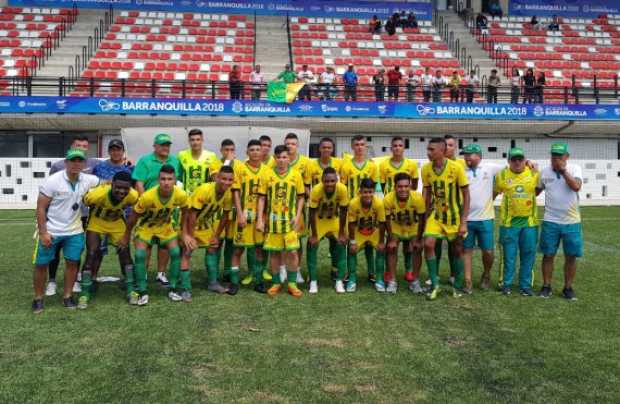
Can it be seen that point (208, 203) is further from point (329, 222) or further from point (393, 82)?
point (393, 82)

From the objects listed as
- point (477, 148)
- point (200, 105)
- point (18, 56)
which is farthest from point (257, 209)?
point (18, 56)

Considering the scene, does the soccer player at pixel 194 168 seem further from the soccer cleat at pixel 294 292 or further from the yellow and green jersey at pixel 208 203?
the soccer cleat at pixel 294 292

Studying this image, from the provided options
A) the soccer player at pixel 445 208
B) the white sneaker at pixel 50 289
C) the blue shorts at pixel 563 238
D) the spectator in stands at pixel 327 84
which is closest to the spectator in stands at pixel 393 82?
the spectator in stands at pixel 327 84

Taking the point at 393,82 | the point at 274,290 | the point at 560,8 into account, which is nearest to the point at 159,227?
the point at 274,290

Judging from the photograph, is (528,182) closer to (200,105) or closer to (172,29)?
(200,105)

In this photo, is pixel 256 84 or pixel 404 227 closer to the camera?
pixel 404 227

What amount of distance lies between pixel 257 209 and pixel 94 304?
2002mm

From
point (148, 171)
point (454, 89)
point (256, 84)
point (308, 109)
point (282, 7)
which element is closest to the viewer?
point (148, 171)

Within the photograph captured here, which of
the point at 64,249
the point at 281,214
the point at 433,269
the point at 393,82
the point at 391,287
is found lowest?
the point at 391,287

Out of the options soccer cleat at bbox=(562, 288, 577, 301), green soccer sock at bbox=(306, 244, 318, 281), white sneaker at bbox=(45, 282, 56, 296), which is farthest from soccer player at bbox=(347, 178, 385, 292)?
white sneaker at bbox=(45, 282, 56, 296)

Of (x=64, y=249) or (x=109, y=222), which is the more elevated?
(x=109, y=222)

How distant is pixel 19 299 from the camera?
19.0 feet

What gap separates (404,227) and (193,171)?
2717 millimetres

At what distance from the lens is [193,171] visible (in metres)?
6.75
